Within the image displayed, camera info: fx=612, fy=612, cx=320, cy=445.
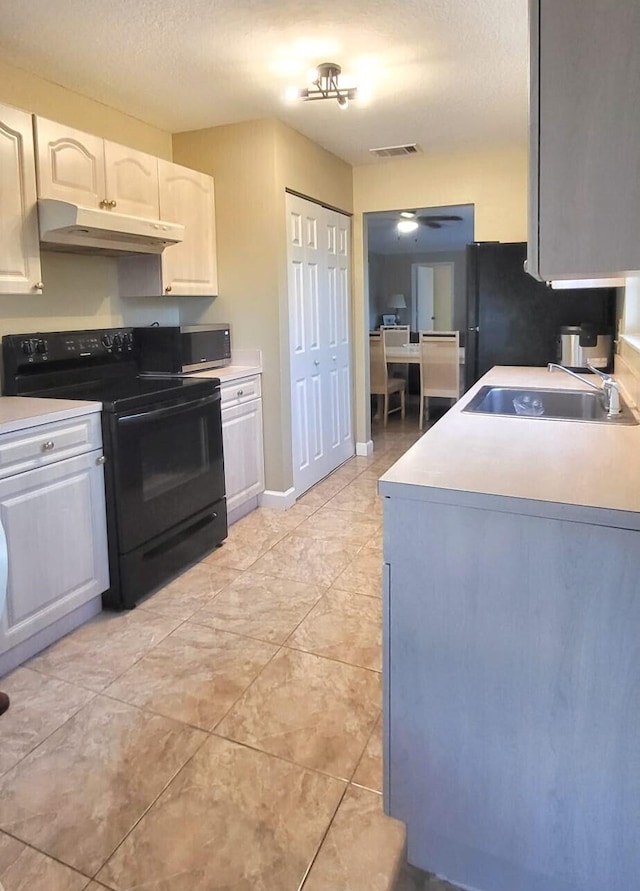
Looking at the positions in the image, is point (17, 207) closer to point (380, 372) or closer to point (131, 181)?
point (131, 181)

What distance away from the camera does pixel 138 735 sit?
1.81 m

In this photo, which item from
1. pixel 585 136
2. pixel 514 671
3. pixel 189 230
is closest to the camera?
pixel 585 136

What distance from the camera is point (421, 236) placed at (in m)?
8.67

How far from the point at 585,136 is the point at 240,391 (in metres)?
2.56

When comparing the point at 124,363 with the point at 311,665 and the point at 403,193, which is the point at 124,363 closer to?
the point at 311,665

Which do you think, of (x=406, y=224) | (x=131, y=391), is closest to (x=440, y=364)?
(x=406, y=224)

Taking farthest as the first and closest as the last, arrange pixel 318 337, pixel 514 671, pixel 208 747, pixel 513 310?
1. pixel 318 337
2. pixel 513 310
3. pixel 208 747
4. pixel 514 671

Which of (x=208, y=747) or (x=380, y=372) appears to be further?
(x=380, y=372)

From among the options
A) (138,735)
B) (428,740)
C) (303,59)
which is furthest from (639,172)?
(303,59)

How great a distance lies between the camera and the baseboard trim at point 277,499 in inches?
150

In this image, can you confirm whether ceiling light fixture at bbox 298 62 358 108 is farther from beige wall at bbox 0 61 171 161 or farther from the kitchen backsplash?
the kitchen backsplash

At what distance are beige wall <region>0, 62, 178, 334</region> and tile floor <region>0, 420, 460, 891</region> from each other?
1401 mm

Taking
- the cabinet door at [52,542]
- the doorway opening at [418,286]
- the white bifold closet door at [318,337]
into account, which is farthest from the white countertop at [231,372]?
the doorway opening at [418,286]

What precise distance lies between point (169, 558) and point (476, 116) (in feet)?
9.71
